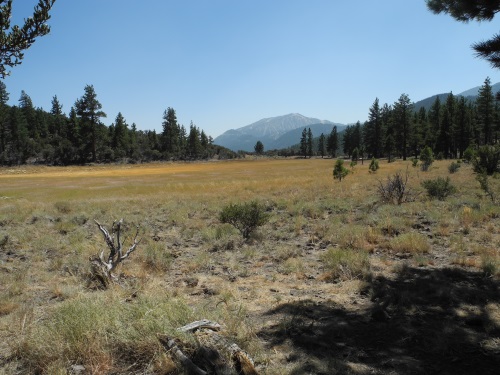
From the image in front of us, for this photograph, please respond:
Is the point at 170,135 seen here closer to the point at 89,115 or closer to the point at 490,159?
the point at 89,115

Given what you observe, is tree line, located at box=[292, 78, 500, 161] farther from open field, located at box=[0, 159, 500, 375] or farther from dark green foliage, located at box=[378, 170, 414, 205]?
open field, located at box=[0, 159, 500, 375]

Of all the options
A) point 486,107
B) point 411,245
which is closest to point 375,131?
point 486,107

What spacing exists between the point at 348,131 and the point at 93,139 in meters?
98.7

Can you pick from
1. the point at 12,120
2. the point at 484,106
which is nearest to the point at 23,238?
the point at 484,106

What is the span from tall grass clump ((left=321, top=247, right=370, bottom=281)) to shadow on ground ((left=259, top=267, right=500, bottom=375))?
716 mm

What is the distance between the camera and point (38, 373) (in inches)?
161

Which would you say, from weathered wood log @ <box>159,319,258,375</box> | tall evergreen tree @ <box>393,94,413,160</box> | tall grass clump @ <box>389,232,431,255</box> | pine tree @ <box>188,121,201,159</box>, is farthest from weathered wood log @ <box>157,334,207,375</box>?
pine tree @ <box>188,121,201,159</box>

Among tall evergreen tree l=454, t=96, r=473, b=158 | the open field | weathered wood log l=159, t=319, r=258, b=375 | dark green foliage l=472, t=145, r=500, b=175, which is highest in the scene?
tall evergreen tree l=454, t=96, r=473, b=158

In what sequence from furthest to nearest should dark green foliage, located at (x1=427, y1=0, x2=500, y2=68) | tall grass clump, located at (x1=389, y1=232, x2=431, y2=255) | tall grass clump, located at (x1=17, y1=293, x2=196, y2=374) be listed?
tall grass clump, located at (x1=389, y1=232, x2=431, y2=255) → dark green foliage, located at (x1=427, y1=0, x2=500, y2=68) → tall grass clump, located at (x1=17, y1=293, x2=196, y2=374)

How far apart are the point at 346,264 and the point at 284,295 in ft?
7.56

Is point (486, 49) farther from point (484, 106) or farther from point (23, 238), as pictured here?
point (484, 106)

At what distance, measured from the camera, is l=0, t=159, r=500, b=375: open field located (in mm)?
4285

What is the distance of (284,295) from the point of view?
23.1 feet

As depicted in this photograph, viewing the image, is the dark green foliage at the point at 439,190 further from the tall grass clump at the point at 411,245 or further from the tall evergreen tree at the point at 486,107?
the tall evergreen tree at the point at 486,107
